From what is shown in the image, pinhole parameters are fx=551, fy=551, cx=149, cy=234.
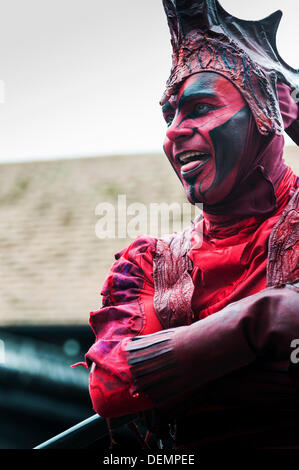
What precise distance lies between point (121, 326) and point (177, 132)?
0.61m

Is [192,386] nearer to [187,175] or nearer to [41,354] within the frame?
[187,175]

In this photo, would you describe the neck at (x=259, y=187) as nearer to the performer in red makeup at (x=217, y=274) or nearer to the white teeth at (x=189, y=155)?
the performer in red makeup at (x=217, y=274)

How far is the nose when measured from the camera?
166cm

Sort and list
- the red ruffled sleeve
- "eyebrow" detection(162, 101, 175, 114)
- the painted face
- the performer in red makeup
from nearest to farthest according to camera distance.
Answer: the performer in red makeup, the red ruffled sleeve, the painted face, "eyebrow" detection(162, 101, 175, 114)

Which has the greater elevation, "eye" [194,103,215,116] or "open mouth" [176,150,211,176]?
"eye" [194,103,215,116]

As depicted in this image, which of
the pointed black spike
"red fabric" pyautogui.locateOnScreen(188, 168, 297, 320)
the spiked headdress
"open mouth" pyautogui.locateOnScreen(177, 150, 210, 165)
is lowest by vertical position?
"red fabric" pyautogui.locateOnScreen(188, 168, 297, 320)

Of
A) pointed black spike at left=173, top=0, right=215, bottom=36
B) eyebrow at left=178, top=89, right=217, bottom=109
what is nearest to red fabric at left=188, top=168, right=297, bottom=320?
eyebrow at left=178, top=89, right=217, bottom=109

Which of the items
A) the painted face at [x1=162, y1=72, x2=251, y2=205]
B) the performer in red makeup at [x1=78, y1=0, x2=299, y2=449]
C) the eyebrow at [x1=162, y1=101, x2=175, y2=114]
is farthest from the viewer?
the eyebrow at [x1=162, y1=101, x2=175, y2=114]

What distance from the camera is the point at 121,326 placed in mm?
1629

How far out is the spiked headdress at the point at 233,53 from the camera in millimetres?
1649

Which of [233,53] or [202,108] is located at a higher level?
[233,53]

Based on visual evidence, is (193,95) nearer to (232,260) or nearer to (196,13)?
(196,13)

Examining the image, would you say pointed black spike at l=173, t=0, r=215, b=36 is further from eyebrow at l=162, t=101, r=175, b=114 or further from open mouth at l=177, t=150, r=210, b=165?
open mouth at l=177, t=150, r=210, b=165

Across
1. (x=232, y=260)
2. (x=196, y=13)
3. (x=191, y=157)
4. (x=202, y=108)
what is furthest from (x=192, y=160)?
(x=196, y=13)
